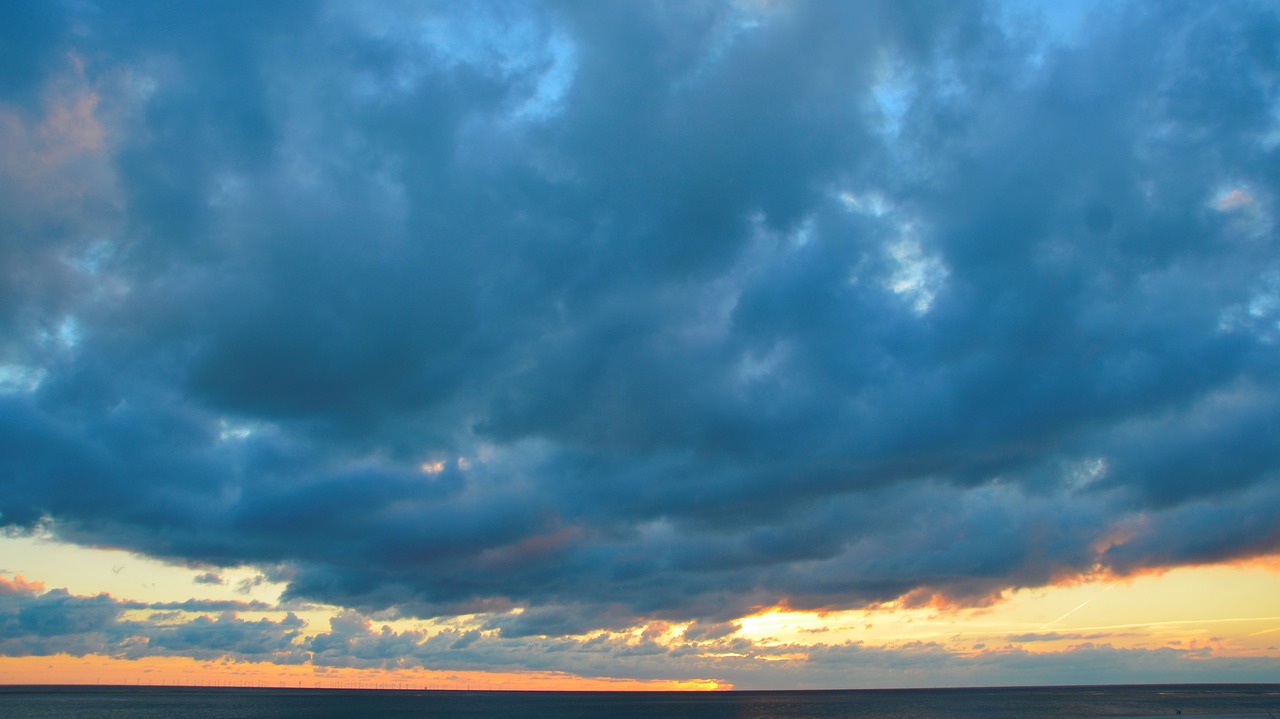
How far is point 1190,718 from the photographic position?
186375 millimetres

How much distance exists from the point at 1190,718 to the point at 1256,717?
1343 cm

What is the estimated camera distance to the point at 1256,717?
577 ft
